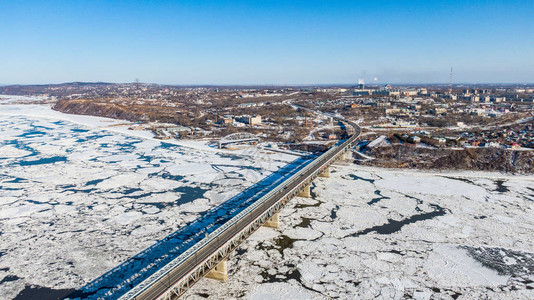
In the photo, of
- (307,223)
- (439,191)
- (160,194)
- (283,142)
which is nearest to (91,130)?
(283,142)

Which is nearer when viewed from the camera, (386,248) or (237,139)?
(386,248)

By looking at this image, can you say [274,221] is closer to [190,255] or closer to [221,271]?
[221,271]

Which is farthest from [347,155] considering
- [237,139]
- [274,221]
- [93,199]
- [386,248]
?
[93,199]

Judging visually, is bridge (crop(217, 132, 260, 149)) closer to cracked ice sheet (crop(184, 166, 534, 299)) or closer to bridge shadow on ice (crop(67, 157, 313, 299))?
bridge shadow on ice (crop(67, 157, 313, 299))

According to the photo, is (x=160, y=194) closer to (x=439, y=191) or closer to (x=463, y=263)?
(x=463, y=263)

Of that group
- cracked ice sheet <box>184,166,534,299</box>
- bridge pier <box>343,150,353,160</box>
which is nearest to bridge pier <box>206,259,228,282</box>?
cracked ice sheet <box>184,166,534,299</box>

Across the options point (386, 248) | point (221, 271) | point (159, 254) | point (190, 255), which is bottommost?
point (386, 248)

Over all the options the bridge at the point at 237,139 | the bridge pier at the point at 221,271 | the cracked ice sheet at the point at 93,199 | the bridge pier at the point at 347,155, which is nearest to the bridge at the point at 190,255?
the bridge pier at the point at 221,271
